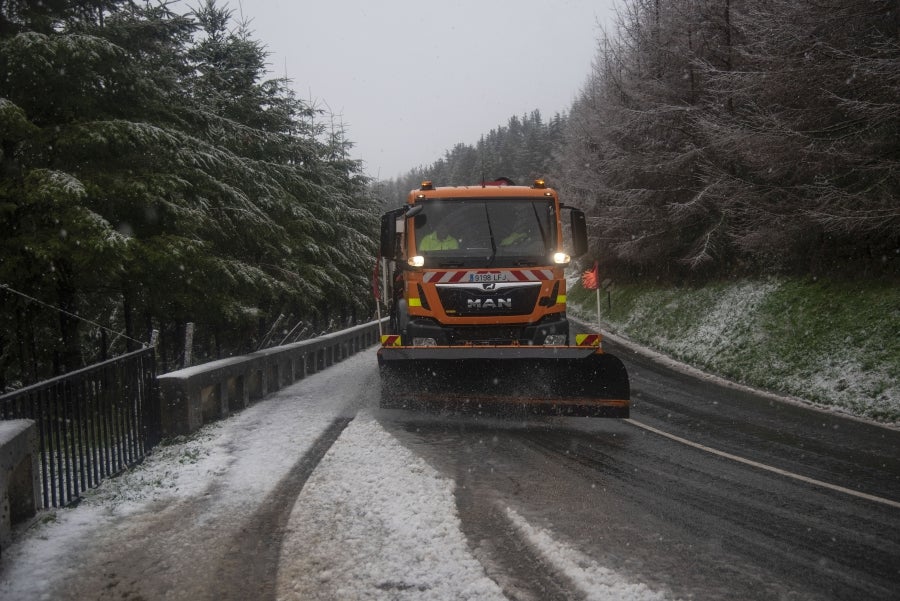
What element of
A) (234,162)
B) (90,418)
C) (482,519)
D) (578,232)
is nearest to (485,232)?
(578,232)

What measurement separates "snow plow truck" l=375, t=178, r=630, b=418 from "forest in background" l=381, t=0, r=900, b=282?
216 inches

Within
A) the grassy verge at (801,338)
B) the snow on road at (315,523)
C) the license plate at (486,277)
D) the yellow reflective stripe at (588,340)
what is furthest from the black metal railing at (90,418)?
the grassy verge at (801,338)

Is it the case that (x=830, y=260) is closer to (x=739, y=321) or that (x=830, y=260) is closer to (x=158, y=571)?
(x=739, y=321)

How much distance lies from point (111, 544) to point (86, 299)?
1003 cm

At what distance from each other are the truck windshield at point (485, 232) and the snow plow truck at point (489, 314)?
0.01m

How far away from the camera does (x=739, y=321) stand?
14969 mm

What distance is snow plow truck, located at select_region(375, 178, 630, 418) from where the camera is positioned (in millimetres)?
7992

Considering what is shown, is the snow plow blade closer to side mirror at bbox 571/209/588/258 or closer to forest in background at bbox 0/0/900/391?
side mirror at bbox 571/209/588/258

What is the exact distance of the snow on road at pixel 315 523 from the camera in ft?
12.2

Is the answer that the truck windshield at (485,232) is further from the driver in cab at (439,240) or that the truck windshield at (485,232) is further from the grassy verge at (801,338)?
the grassy verge at (801,338)

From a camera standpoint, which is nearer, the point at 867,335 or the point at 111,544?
the point at 111,544

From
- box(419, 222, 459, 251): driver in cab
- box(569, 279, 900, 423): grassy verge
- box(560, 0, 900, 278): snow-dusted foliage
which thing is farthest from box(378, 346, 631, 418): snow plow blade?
box(560, 0, 900, 278): snow-dusted foliage

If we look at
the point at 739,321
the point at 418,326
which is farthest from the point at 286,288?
the point at 739,321

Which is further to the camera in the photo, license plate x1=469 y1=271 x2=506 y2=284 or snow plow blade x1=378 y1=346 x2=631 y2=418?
license plate x1=469 y1=271 x2=506 y2=284
